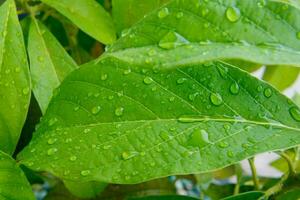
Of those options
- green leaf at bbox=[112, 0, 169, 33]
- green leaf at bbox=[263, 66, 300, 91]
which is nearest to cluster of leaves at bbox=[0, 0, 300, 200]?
green leaf at bbox=[112, 0, 169, 33]

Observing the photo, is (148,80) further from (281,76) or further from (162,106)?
(281,76)

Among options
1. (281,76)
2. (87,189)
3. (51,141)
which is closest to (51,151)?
(51,141)

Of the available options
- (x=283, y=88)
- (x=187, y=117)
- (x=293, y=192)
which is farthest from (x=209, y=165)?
(x=283, y=88)

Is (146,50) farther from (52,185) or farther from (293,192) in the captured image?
(52,185)

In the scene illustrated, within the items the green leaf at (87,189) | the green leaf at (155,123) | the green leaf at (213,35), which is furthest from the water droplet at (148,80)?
the green leaf at (87,189)

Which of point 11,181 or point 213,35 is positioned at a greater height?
point 213,35

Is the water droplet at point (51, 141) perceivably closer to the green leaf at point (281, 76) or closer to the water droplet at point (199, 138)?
the water droplet at point (199, 138)

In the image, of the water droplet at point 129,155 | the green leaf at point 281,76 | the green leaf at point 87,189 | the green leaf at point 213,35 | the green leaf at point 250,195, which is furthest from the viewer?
the green leaf at point 281,76
